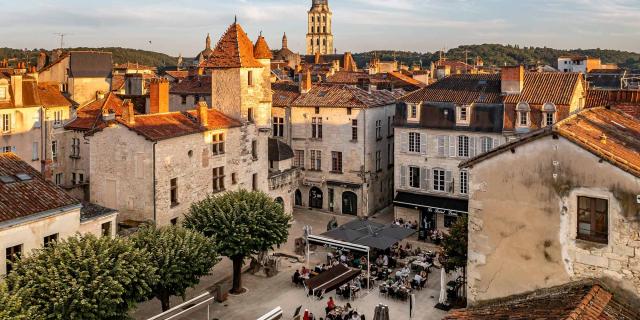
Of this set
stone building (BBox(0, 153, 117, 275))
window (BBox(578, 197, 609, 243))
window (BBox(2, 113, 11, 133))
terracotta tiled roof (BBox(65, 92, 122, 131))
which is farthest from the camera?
terracotta tiled roof (BBox(65, 92, 122, 131))

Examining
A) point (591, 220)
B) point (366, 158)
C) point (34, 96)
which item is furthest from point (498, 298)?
point (34, 96)

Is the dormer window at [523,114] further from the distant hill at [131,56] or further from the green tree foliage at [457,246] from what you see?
the distant hill at [131,56]

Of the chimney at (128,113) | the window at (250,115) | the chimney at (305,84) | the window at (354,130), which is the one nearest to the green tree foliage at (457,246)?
the chimney at (128,113)

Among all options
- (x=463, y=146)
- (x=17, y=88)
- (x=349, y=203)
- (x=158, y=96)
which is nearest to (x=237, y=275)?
(x=158, y=96)

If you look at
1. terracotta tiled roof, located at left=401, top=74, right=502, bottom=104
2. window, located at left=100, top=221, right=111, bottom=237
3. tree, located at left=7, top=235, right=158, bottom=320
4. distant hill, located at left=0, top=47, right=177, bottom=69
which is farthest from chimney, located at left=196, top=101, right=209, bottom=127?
distant hill, located at left=0, top=47, right=177, bottom=69

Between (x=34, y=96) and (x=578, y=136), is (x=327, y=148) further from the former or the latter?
(x=578, y=136)

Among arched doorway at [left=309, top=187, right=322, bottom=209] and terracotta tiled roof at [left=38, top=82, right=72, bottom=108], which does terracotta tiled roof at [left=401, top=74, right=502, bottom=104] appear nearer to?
arched doorway at [left=309, top=187, right=322, bottom=209]

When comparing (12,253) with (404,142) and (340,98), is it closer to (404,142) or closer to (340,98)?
(404,142)

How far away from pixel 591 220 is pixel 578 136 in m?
2.06

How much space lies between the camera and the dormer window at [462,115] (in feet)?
137

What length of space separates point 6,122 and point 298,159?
2123 cm

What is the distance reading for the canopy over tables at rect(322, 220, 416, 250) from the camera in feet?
108

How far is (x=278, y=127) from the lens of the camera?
168 feet

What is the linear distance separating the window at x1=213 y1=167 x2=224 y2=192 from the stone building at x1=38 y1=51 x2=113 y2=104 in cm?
2076
